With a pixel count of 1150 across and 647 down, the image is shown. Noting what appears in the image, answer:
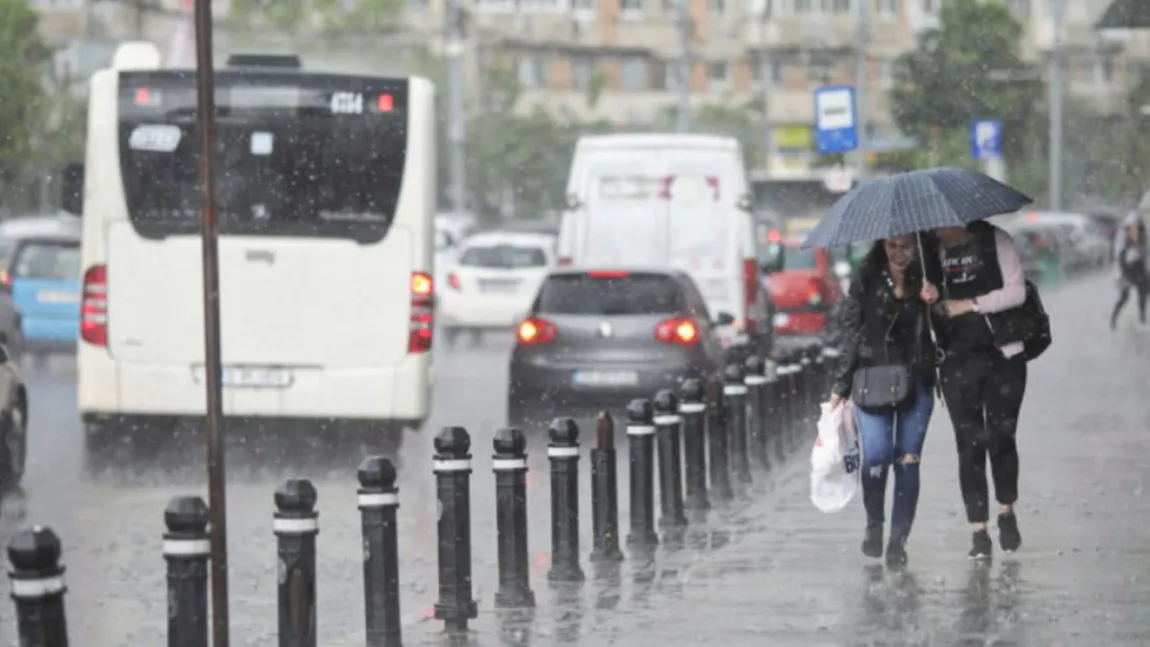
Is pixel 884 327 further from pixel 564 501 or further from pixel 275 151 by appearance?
pixel 275 151

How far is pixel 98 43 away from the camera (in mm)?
Result: 75875

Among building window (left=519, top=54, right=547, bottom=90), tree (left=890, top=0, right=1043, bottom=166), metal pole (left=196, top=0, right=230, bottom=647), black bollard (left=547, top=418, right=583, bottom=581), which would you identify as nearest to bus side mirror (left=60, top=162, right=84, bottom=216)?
black bollard (left=547, top=418, right=583, bottom=581)

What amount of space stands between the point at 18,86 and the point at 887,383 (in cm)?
4157

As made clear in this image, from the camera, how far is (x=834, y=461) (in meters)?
12.4

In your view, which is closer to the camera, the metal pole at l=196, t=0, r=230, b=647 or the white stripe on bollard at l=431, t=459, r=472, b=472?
the metal pole at l=196, t=0, r=230, b=647

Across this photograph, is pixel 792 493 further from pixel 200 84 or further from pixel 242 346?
pixel 200 84

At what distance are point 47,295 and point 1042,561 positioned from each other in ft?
77.8

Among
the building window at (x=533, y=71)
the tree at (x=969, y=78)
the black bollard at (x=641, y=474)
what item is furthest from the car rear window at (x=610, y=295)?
the building window at (x=533, y=71)

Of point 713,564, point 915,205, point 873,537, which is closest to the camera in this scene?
point 915,205

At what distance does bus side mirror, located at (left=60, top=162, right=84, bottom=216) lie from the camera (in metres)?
20.9

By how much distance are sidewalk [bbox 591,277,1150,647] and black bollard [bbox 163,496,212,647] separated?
8.77 feet

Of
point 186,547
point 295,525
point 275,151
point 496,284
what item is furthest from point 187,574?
point 496,284

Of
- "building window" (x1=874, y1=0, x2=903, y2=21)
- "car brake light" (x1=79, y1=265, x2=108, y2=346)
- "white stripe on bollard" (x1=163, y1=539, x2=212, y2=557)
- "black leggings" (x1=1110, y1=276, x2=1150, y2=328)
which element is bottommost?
"black leggings" (x1=1110, y1=276, x2=1150, y2=328)

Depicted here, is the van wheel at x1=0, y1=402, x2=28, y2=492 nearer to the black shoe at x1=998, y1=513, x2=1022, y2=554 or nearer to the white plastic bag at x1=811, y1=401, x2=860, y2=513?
the white plastic bag at x1=811, y1=401, x2=860, y2=513
